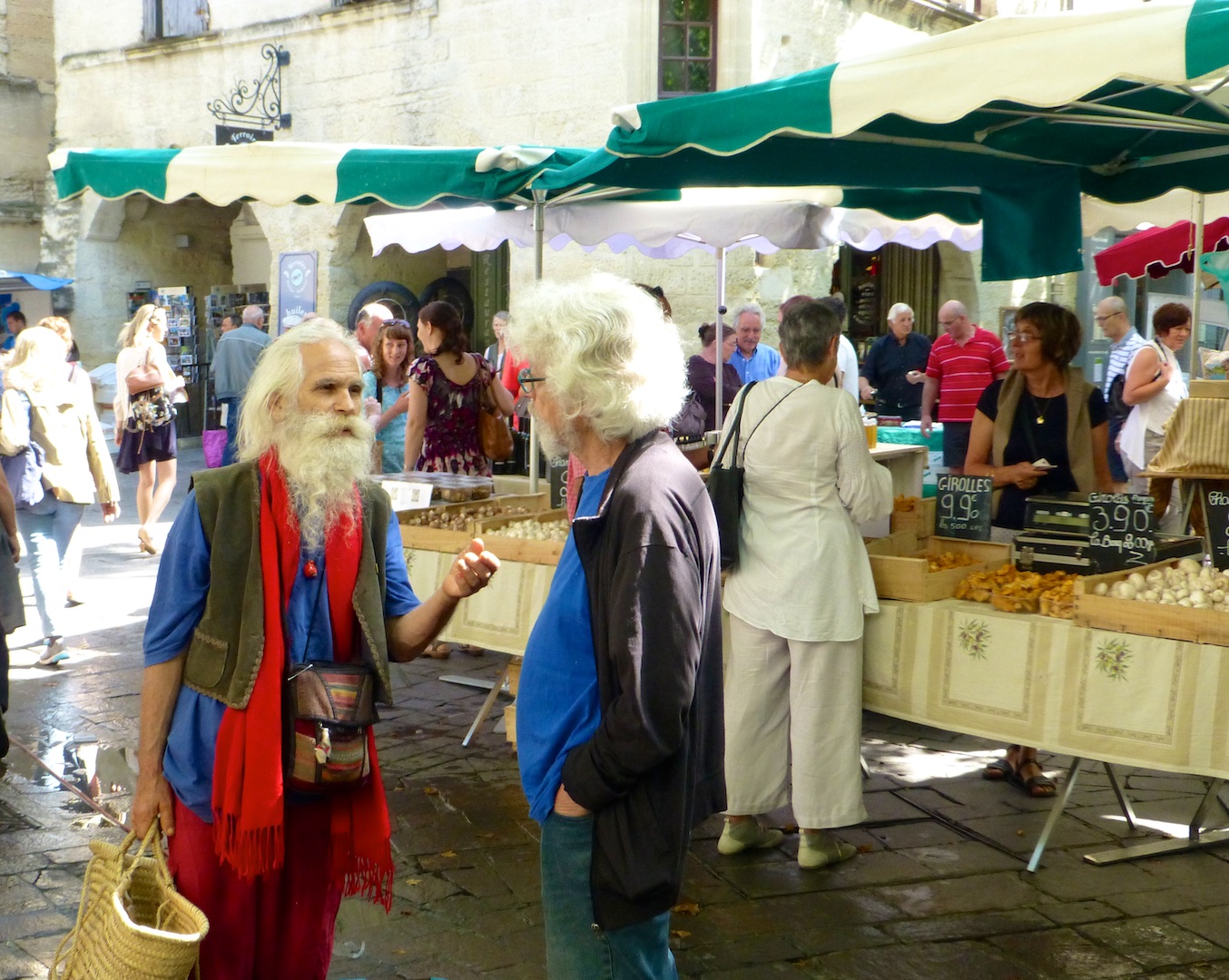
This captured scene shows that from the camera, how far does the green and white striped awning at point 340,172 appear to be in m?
5.70

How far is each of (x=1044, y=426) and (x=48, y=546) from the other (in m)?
5.16

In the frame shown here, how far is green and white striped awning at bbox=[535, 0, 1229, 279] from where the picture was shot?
3408 millimetres

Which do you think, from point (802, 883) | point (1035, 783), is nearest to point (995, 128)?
point (1035, 783)

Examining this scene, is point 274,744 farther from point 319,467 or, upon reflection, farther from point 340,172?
point 340,172

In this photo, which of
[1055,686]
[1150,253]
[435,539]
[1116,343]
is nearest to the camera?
[1055,686]

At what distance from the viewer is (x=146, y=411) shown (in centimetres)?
1024

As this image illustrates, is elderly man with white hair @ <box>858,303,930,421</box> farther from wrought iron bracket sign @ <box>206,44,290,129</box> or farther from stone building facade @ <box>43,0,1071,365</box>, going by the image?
wrought iron bracket sign @ <box>206,44,290,129</box>

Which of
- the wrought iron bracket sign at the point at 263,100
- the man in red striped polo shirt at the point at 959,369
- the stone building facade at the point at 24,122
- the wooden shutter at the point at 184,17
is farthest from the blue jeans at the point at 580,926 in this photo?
the stone building facade at the point at 24,122

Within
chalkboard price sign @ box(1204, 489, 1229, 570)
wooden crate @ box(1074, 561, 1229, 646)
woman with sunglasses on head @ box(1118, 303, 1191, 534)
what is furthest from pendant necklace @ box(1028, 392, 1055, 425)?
woman with sunglasses on head @ box(1118, 303, 1191, 534)

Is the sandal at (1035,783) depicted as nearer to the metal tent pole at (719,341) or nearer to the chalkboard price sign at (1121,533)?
the chalkboard price sign at (1121,533)

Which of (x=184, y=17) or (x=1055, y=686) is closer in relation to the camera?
(x=1055, y=686)

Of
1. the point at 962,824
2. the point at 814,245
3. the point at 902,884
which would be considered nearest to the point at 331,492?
the point at 902,884

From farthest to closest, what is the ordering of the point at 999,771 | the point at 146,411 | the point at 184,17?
the point at 184,17 → the point at 146,411 → the point at 999,771

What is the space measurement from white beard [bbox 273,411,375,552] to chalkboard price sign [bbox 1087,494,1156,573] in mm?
2669
